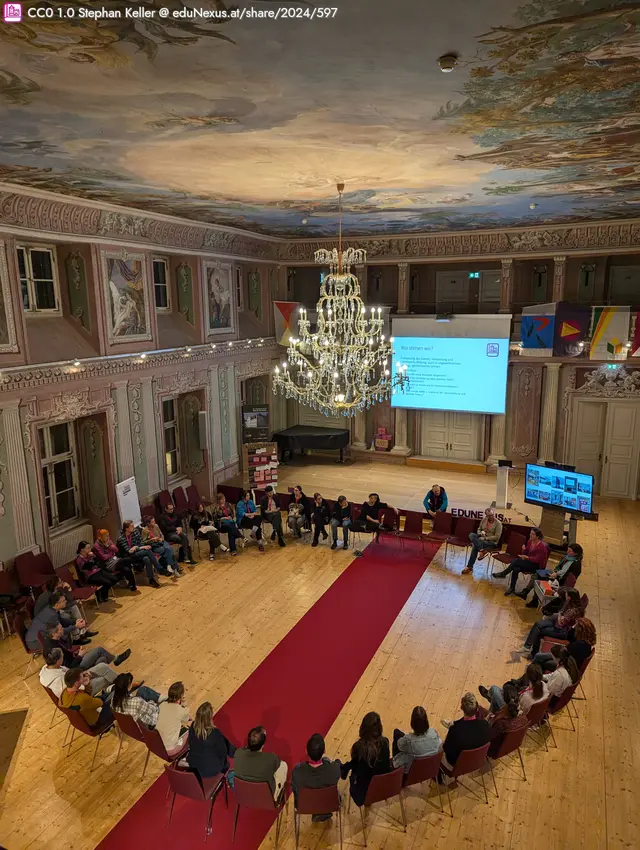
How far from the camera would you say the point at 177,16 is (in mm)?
3227

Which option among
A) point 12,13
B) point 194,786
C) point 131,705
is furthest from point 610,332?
point 12,13

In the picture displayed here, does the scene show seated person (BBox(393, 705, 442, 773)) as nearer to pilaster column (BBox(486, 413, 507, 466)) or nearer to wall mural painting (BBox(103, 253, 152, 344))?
wall mural painting (BBox(103, 253, 152, 344))

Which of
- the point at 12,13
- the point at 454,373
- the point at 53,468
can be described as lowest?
the point at 53,468

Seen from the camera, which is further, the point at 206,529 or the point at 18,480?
the point at 206,529

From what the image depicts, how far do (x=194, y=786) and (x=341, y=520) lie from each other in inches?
253

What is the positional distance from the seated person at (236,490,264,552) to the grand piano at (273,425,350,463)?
449 cm

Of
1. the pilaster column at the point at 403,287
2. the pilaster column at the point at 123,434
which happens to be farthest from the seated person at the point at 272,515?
the pilaster column at the point at 403,287

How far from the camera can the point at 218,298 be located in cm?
1330

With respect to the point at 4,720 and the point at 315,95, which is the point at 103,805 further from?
the point at 315,95

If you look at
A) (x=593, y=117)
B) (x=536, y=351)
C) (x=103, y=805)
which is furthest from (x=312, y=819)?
(x=536, y=351)

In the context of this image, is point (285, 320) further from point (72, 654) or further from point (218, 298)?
point (72, 654)

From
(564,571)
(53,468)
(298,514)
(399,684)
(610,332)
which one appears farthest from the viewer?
(610,332)

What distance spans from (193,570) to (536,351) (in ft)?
29.7

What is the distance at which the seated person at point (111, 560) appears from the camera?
9117 millimetres
